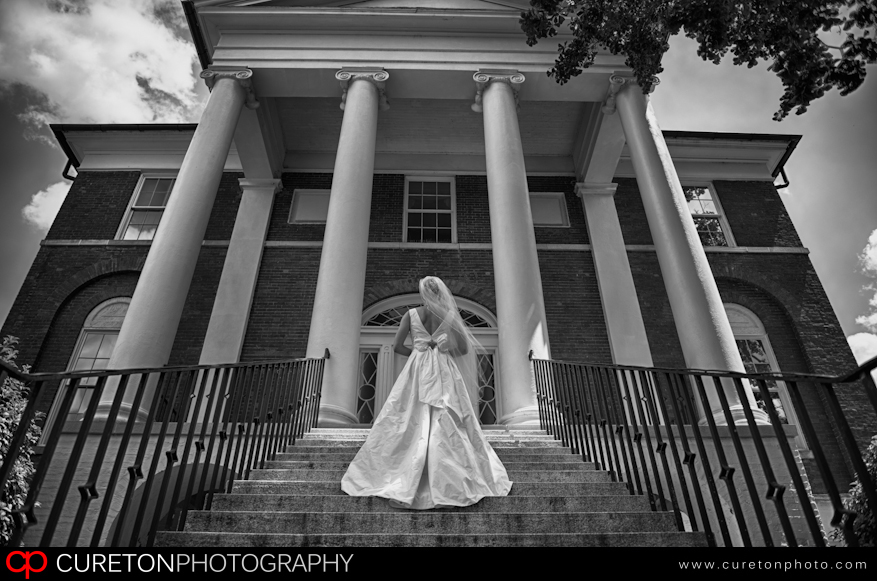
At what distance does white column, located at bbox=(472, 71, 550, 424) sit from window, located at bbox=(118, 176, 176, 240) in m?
8.92

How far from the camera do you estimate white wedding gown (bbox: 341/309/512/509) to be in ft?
14.0

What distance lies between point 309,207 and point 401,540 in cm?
1145

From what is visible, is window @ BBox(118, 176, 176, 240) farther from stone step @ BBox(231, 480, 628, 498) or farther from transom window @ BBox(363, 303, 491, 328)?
stone step @ BBox(231, 480, 628, 498)

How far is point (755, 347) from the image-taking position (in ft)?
40.7

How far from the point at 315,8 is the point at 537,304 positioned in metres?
7.67

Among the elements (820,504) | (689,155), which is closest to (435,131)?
(689,155)

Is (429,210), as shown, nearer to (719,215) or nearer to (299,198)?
(299,198)

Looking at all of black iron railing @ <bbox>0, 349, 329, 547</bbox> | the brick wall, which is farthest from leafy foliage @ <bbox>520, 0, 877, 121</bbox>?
the brick wall

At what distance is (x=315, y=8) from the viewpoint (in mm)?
10945

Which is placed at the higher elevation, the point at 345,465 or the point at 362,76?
the point at 362,76

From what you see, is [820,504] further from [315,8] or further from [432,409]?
[315,8]
